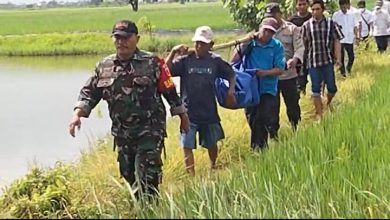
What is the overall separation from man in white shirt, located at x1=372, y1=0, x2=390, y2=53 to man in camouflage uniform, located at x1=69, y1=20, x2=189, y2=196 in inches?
469

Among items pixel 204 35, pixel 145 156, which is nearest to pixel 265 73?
pixel 204 35

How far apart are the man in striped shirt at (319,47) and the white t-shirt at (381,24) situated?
7900 mm

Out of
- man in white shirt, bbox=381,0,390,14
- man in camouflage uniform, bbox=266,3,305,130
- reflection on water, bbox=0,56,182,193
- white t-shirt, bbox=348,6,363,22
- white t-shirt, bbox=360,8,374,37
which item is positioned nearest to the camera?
man in camouflage uniform, bbox=266,3,305,130

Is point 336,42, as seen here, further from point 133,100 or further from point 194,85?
point 133,100

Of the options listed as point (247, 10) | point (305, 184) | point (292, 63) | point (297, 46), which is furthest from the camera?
point (247, 10)

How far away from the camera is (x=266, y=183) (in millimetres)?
4570

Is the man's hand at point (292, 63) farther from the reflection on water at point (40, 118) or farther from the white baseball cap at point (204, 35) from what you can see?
the reflection on water at point (40, 118)

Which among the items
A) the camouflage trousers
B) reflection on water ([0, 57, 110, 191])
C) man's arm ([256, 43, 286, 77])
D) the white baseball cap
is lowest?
reflection on water ([0, 57, 110, 191])

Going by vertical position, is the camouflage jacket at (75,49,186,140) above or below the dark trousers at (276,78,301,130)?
above

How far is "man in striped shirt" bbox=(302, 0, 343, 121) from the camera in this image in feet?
30.5

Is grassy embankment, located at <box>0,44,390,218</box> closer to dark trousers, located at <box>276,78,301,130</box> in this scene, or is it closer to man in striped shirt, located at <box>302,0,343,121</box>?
dark trousers, located at <box>276,78,301,130</box>

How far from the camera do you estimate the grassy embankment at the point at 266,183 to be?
409cm

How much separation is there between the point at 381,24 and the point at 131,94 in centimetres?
1227

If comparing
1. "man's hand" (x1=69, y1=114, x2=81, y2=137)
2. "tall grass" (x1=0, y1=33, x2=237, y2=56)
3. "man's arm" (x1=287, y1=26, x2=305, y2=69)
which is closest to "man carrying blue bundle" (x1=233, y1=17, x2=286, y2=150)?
"man's arm" (x1=287, y1=26, x2=305, y2=69)
